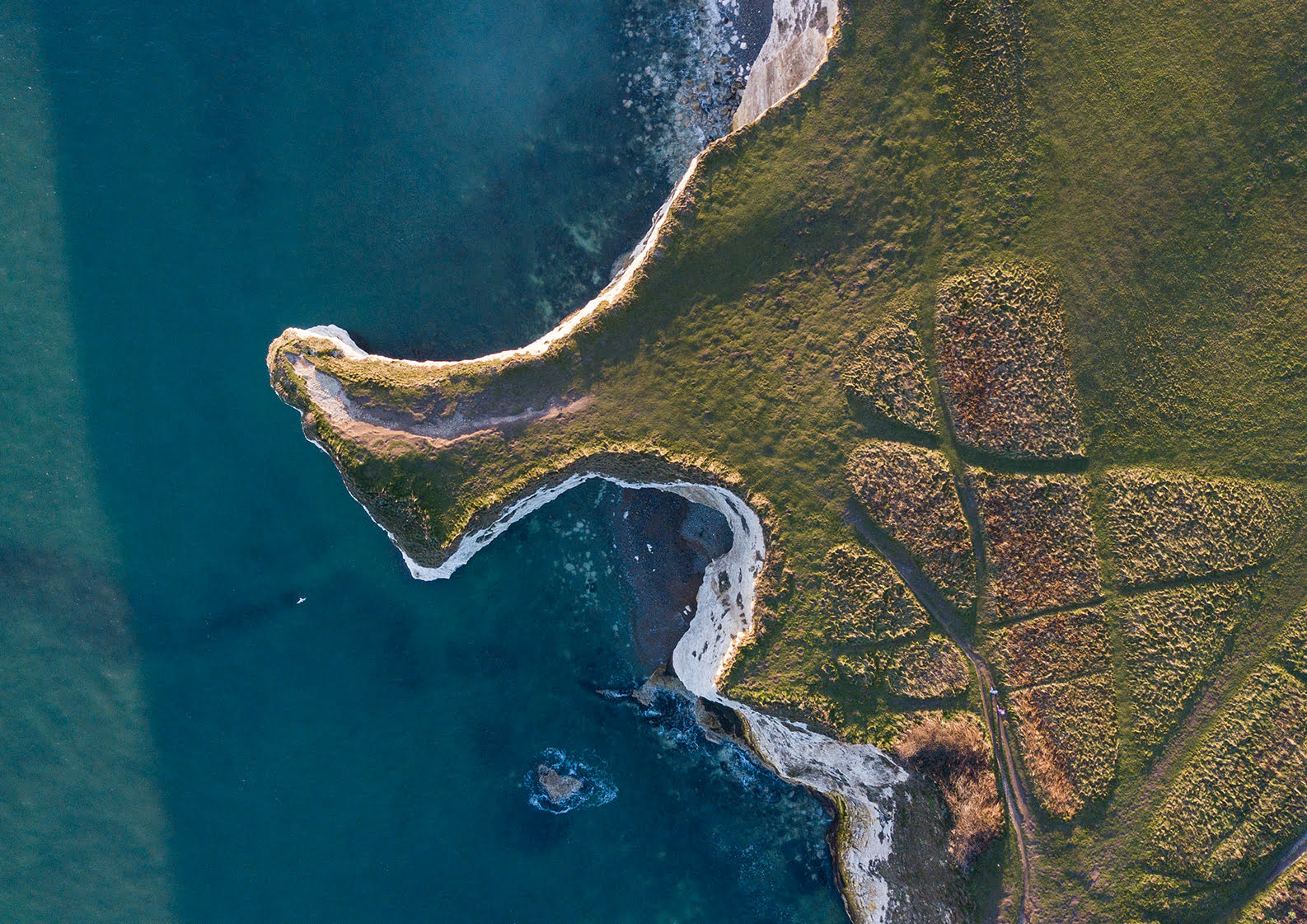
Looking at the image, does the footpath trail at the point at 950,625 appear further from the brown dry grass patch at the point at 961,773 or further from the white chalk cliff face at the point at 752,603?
the white chalk cliff face at the point at 752,603

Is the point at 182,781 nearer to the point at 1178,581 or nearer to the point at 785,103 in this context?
the point at 785,103

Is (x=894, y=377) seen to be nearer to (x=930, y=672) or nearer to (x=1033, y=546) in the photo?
(x=1033, y=546)

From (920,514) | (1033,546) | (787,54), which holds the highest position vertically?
(787,54)

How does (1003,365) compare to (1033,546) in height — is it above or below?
above

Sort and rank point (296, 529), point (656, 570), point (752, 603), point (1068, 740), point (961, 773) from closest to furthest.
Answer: point (961, 773) → point (1068, 740) → point (752, 603) → point (296, 529) → point (656, 570)

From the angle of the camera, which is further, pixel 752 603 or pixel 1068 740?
pixel 752 603

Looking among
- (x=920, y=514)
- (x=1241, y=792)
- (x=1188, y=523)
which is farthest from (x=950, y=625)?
(x=1241, y=792)

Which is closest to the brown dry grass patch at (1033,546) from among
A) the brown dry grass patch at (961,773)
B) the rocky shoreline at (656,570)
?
the brown dry grass patch at (961,773)


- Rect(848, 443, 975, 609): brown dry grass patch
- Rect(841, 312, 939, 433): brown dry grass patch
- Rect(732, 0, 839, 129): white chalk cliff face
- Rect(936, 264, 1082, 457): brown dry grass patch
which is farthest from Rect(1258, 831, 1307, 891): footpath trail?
Rect(732, 0, 839, 129): white chalk cliff face
